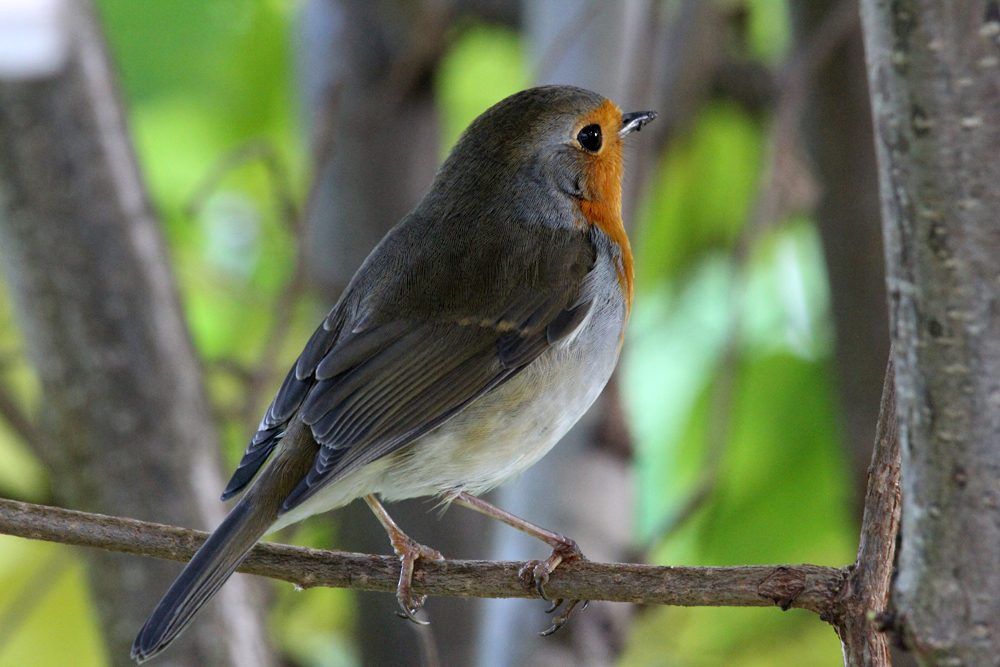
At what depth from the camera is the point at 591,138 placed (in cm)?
281

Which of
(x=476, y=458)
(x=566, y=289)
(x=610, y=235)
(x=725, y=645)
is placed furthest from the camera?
(x=725, y=645)

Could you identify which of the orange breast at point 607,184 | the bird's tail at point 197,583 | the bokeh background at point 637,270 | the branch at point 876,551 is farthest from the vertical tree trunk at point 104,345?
the branch at point 876,551

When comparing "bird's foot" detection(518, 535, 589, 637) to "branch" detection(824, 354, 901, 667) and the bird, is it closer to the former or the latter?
the bird

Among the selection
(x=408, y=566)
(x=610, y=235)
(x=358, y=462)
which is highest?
(x=610, y=235)

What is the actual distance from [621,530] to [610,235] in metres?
0.78

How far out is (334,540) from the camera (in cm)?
375

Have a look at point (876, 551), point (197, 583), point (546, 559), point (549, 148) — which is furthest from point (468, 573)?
point (549, 148)

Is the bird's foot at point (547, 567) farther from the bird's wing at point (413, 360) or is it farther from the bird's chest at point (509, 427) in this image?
the bird's wing at point (413, 360)

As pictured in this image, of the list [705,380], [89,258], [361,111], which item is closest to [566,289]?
[705,380]

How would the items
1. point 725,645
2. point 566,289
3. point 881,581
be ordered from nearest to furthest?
point 881,581, point 566,289, point 725,645

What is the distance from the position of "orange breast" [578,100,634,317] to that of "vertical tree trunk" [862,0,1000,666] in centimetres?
153

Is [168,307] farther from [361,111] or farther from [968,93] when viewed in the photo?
[968,93]

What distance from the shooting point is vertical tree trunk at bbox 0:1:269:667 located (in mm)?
2750

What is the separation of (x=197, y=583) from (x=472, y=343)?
856 mm
